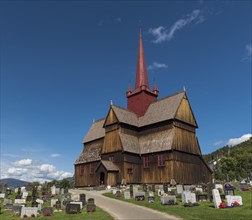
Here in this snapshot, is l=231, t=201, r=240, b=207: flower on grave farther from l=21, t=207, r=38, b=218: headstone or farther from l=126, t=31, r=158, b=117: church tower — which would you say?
l=126, t=31, r=158, b=117: church tower

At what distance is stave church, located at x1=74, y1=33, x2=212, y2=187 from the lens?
3769cm

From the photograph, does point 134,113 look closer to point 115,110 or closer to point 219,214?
point 115,110

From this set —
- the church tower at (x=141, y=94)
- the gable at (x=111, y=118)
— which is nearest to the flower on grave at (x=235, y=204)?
the gable at (x=111, y=118)

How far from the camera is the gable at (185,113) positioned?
40.4 meters

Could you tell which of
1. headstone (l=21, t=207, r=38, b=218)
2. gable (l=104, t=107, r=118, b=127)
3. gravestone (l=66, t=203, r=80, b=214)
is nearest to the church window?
gable (l=104, t=107, r=118, b=127)

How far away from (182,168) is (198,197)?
1464 centimetres

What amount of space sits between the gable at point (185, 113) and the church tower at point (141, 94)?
7835 mm

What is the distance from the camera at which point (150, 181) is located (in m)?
38.8

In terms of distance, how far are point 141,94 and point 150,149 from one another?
12.7m

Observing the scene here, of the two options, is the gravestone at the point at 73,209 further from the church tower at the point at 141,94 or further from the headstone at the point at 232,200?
the church tower at the point at 141,94

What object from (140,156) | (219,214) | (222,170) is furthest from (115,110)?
(222,170)

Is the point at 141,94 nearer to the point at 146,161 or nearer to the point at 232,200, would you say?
the point at 146,161

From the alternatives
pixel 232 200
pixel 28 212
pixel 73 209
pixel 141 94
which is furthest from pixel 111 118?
pixel 232 200

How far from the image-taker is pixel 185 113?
41.7 m
